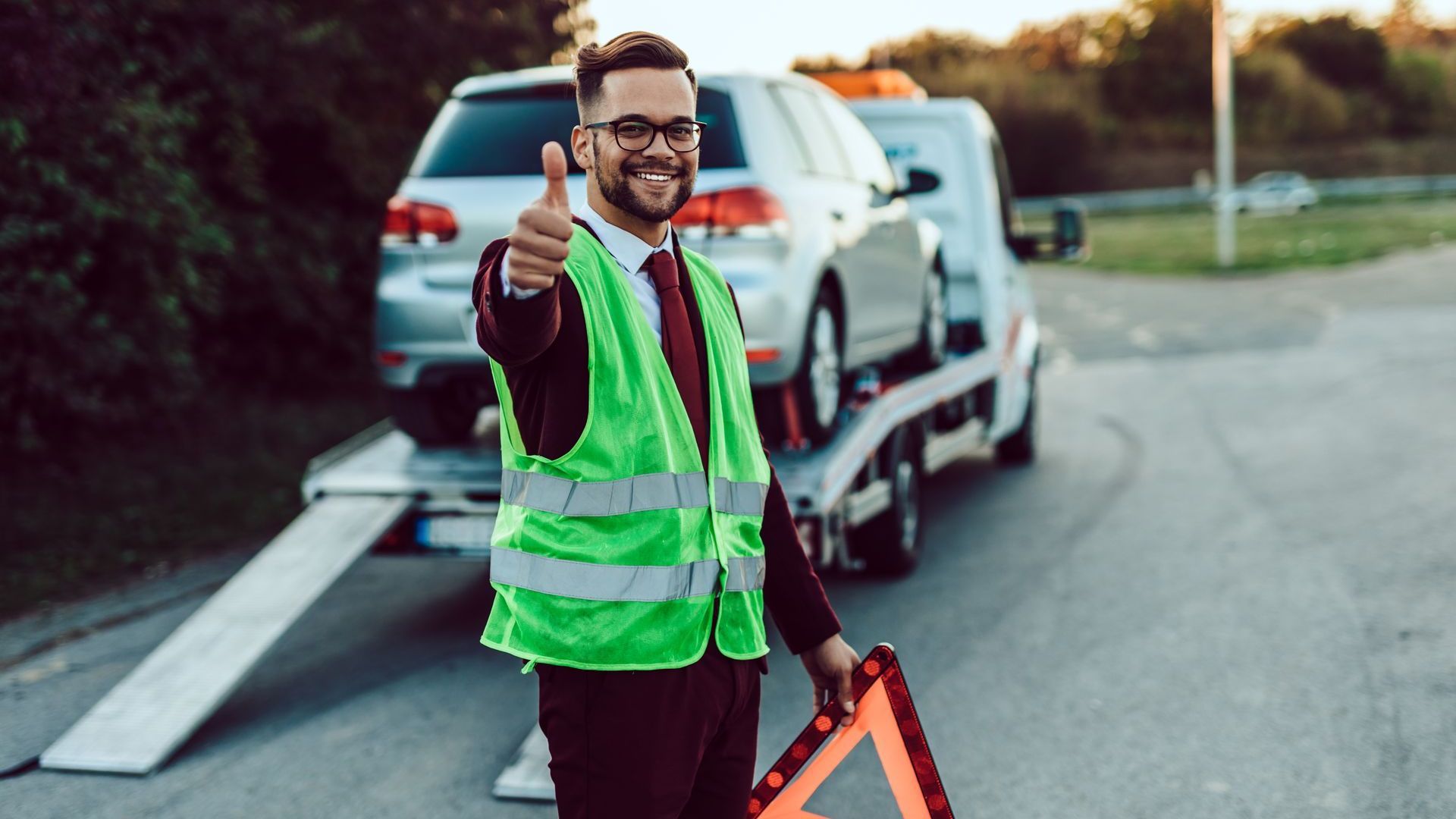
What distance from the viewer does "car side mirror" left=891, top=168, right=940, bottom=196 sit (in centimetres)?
791

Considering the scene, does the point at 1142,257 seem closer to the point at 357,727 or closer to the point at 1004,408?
the point at 1004,408

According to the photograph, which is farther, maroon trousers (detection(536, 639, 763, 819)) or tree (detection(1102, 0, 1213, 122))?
tree (detection(1102, 0, 1213, 122))

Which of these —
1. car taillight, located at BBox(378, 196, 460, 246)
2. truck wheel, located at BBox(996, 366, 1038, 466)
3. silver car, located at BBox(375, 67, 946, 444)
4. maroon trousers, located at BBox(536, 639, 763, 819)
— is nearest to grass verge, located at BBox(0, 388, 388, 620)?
silver car, located at BBox(375, 67, 946, 444)

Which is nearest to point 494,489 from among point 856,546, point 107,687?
point 107,687

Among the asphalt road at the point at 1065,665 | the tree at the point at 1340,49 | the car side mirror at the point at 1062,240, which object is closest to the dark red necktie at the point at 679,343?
the asphalt road at the point at 1065,665

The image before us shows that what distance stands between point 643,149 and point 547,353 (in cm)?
37

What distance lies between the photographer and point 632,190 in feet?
7.95

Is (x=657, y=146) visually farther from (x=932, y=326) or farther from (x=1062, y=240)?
(x=1062, y=240)

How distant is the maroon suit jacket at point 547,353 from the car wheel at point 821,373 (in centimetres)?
339

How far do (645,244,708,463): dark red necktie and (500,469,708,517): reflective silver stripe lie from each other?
98 mm

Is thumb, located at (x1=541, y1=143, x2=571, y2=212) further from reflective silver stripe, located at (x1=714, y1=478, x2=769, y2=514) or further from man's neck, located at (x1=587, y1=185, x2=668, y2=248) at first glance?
reflective silver stripe, located at (x1=714, y1=478, x2=769, y2=514)

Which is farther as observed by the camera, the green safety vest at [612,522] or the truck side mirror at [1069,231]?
the truck side mirror at [1069,231]

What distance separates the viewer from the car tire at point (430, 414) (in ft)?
21.0

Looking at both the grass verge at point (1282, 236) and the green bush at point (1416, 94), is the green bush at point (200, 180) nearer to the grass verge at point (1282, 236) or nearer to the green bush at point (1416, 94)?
the grass verge at point (1282, 236)
